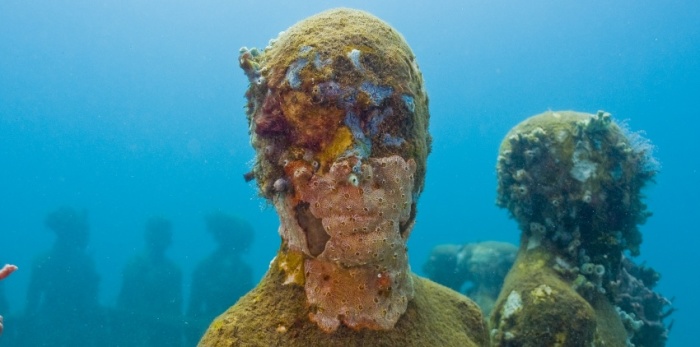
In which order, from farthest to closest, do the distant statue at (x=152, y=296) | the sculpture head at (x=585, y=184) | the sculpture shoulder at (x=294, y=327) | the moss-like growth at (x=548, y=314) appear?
1. the distant statue at (x=152, y=296)
2. the sculpture head at (x=585, y=184)
3. the moss-like growth at (x=548, y=314)
4. the sculpture shoulder at (x=294, y=327)

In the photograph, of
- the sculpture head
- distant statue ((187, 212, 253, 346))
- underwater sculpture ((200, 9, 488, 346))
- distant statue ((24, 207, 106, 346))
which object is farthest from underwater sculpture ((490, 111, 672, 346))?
distant statue ((24, 207, 106, 346))

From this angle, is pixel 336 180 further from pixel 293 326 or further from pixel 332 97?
pixel 293 326

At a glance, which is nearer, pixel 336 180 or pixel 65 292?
pixel 336 180

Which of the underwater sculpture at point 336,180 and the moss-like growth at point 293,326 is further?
the moss-like growth at point 293,326

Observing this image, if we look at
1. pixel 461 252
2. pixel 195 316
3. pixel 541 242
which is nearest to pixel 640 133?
pixel 541 242

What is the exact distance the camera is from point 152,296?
26.8 meters

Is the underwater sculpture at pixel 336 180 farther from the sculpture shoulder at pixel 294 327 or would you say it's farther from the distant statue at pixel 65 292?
the distant statue at pixel 65 292

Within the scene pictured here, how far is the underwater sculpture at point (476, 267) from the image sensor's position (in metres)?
12.7

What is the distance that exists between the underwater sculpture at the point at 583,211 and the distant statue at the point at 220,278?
20054mm

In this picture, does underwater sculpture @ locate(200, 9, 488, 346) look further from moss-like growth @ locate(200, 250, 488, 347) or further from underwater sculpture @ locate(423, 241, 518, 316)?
underwater sculpture @ locate(423, 241, 518, 316)

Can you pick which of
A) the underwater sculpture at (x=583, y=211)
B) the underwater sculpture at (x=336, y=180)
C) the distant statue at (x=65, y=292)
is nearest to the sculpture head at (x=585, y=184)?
the underwater sculpture at (x=583, y=211)

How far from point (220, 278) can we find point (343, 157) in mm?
24529

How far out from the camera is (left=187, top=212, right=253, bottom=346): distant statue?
24516 millimetres

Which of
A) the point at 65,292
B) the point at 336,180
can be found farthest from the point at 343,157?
the point at 65,292
